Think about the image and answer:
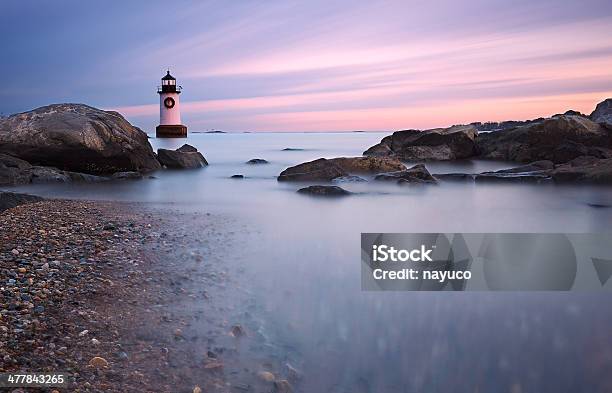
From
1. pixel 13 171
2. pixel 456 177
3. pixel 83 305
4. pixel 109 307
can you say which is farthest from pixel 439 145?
pixel 83 305

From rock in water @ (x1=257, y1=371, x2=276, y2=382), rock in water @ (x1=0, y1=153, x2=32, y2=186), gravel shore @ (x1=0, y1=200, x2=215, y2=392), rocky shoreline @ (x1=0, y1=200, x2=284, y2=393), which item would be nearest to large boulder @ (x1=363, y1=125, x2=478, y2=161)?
rock in water @ (x1=0, y1=153, x2=32, y2=186)

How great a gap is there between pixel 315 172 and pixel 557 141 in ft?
39.3

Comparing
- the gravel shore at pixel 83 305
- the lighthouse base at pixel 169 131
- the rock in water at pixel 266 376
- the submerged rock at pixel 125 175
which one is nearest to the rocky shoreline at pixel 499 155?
the submerged rock at pixel 125 175

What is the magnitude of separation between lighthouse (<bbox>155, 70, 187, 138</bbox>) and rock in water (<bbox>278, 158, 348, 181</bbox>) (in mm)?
29834

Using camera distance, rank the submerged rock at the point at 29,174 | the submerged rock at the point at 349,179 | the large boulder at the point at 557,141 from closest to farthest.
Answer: the submerged rock at the point at 29,174 → the submerged rock at the point at 349,179 → the large boulder at the point at 557,141

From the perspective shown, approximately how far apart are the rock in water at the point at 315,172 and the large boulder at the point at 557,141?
30.8 feet

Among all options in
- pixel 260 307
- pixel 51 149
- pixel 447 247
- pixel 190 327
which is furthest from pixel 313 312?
pixel 51 149

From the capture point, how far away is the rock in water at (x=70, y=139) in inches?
586

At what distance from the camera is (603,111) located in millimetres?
34781

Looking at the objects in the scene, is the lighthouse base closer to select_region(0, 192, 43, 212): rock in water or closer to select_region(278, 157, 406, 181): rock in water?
select_region(278, 157, 406, 181): rock in water

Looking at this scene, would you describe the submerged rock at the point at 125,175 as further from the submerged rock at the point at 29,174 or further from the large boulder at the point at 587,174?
the large boulder at the point at 587,174

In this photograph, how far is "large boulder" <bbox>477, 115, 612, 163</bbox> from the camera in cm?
1920

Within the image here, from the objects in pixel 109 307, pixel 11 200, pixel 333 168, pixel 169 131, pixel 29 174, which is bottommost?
pixel 109 307

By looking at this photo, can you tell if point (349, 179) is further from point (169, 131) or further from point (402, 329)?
point (169, 131)
